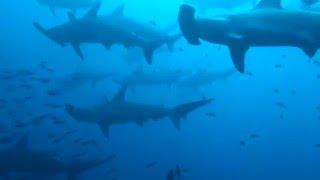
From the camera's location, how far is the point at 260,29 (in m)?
5.06

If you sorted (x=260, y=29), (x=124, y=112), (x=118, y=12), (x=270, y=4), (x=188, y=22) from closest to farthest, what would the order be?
(x=188, y=22)
(x=260, y=29)
(x=270, y=4)
(x=118, y=12)
(x=124, y=112)

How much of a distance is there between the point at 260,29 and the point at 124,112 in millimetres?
6393

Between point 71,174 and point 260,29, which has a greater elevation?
point 71,174

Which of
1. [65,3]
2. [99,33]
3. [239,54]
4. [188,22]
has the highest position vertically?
[65,3]

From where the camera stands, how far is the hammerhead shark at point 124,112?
1066 centimetres

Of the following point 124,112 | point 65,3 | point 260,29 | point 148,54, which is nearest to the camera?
point 260,29

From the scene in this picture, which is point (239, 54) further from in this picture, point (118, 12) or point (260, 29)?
point (118, 12)

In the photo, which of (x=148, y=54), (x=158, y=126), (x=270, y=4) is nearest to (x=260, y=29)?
(x=270, y=4)

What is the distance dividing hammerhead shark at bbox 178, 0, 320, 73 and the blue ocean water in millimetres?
5990

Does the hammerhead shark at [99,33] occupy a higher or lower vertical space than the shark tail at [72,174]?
higher

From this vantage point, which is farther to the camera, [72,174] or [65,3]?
[65,3]

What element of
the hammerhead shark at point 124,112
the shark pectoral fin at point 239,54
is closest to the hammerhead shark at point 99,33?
the hammerhead shark at point 124,112

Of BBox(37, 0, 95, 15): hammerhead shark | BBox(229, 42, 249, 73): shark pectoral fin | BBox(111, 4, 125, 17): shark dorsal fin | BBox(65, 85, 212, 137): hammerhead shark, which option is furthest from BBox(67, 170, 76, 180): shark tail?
BBox(229, 42, 249, 73): shark pectoral fin

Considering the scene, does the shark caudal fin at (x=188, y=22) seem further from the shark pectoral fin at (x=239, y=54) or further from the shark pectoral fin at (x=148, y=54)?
the shark pectoral fin at (x=148, y=54)
